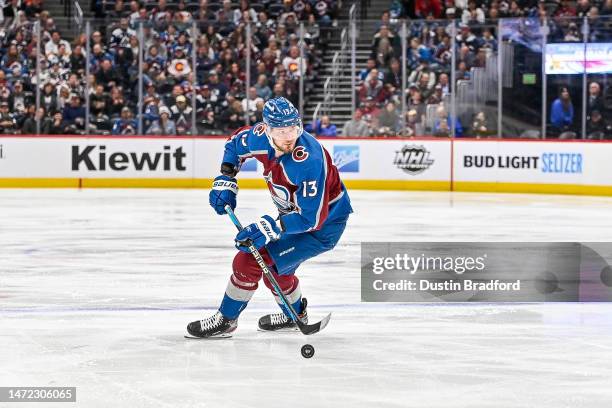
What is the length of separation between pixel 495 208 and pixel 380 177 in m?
3.81

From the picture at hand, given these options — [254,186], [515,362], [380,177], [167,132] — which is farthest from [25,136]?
[515,362]

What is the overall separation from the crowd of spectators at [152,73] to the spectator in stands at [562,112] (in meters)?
3.54

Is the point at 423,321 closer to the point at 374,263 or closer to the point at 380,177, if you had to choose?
the point at 374,263

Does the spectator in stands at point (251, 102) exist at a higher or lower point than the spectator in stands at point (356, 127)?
higher

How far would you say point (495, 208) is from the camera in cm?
1492

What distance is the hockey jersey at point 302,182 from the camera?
18.8ft

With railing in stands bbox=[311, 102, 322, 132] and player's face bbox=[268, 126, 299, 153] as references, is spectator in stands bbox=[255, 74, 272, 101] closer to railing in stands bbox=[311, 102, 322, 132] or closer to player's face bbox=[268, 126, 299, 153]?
railing in stands bbox=[311, 102, 322, 132]

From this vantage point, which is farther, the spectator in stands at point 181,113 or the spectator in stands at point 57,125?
the spectator in stands at point 181,113

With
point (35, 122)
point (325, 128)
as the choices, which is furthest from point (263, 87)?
point (35, 122)

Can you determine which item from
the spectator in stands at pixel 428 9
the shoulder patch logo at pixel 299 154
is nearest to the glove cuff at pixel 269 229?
the shoulder patch logo at pixel 299 154

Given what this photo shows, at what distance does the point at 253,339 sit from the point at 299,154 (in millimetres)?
1080

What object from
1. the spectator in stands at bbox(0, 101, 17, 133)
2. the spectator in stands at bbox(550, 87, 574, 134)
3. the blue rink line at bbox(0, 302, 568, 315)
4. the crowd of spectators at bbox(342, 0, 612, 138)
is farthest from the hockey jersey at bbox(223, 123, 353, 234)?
the spectator in stands at bbox(0, 101, 17, 133)

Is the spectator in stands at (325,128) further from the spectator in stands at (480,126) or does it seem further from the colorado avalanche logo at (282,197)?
the colorado avalanche logo at (282,197)

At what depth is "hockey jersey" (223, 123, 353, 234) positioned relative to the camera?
5.74m
